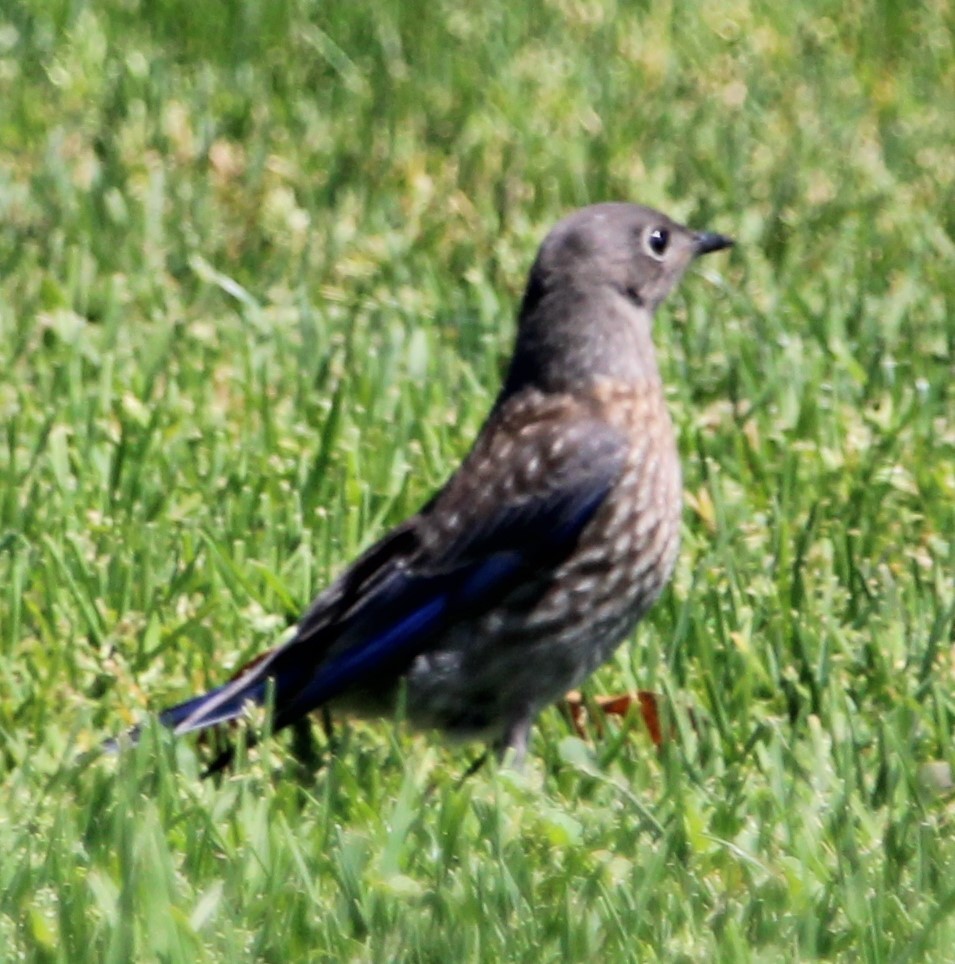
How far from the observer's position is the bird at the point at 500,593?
502 cm

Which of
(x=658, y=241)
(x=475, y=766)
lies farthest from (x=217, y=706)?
(x=658, y=241)

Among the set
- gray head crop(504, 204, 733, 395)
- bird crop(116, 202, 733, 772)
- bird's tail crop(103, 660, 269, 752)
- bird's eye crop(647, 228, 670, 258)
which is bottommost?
bird's tail crop(103, 660, 269, 752)

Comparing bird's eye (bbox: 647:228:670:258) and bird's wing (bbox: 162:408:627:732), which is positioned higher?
bird's eye (bbox: 647:228:670:258)

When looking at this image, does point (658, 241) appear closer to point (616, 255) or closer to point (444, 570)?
point (616, 255)

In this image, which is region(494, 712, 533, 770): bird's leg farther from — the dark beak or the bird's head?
the dark beak

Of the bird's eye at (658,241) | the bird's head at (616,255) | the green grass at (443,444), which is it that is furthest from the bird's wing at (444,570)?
the bird's eye at (658,241)

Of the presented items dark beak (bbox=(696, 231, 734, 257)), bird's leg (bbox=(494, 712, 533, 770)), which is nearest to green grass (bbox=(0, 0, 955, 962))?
bird's leg (bbox=(494, 712, 533, 770))

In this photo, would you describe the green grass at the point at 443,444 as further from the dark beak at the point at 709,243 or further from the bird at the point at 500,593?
the dark beak at the point at 709,243

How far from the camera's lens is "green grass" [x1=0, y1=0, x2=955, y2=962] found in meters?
4.16

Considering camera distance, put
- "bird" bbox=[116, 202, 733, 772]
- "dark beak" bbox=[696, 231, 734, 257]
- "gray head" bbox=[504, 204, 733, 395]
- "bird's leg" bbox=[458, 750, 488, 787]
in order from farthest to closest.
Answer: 1. "dark beak" bbox=[696, 231, 734, 257]
2. "gray head" bbox=[504, 204, 733, 395]
3. "bird" bbox=[116, 202, 733, 772]
4. "bird's leg" bbox=[458, 750, 488, 787]

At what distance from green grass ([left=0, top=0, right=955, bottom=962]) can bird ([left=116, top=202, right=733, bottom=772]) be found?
5.7 inches

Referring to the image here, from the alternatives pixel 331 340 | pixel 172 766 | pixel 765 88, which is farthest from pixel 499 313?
pixel 172 766

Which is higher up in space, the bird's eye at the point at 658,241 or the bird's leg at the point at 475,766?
the bird's eye at the point at 658,241

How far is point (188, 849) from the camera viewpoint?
4.31 metres
